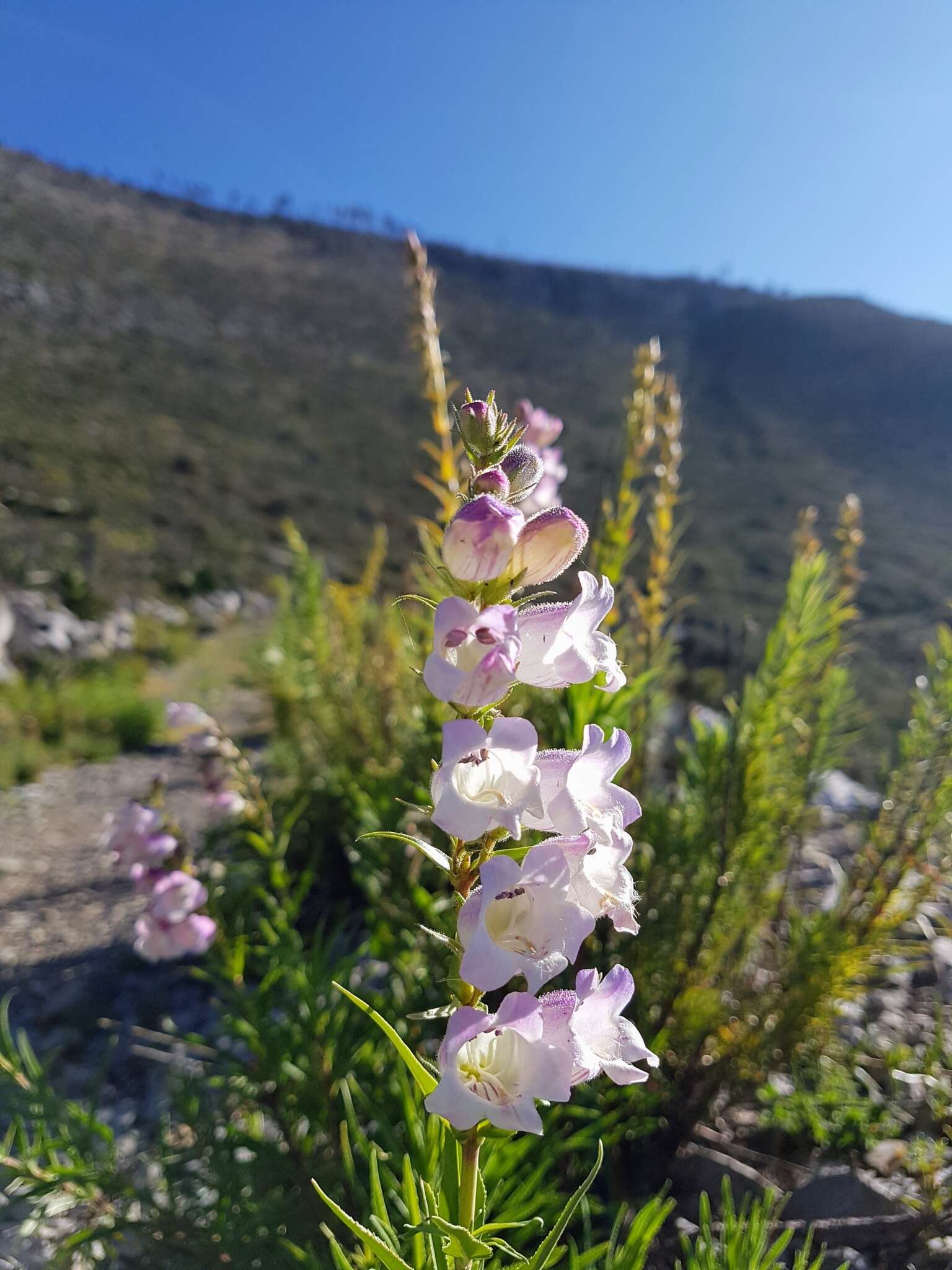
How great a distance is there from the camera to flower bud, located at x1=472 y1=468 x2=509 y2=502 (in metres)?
0.71

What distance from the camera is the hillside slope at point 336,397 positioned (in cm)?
1481

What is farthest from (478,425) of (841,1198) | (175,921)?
(841,1198)

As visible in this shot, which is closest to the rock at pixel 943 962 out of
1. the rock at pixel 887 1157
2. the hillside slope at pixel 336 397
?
the rock at pixel 887 1157

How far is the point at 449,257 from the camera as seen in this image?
43219 mm

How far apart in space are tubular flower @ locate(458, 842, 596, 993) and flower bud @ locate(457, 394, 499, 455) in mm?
422

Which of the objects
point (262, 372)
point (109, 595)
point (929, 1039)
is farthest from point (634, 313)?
point (929, 1039)

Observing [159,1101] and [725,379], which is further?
[725,379]

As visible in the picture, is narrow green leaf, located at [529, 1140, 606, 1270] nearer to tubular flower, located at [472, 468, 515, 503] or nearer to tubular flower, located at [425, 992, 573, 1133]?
tubular flower, located at [425, 992, 573, 1133]

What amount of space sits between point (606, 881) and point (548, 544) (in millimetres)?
332

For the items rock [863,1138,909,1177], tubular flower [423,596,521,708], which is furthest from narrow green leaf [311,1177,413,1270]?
rock [863,1138,909,1177]

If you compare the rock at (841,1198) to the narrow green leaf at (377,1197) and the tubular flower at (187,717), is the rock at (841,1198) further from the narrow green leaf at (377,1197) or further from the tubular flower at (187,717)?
the tubular flower at (187,717)

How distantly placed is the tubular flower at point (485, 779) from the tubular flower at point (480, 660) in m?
0.03

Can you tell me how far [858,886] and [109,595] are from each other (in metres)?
12.2

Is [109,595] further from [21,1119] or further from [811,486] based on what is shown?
[811,486]
